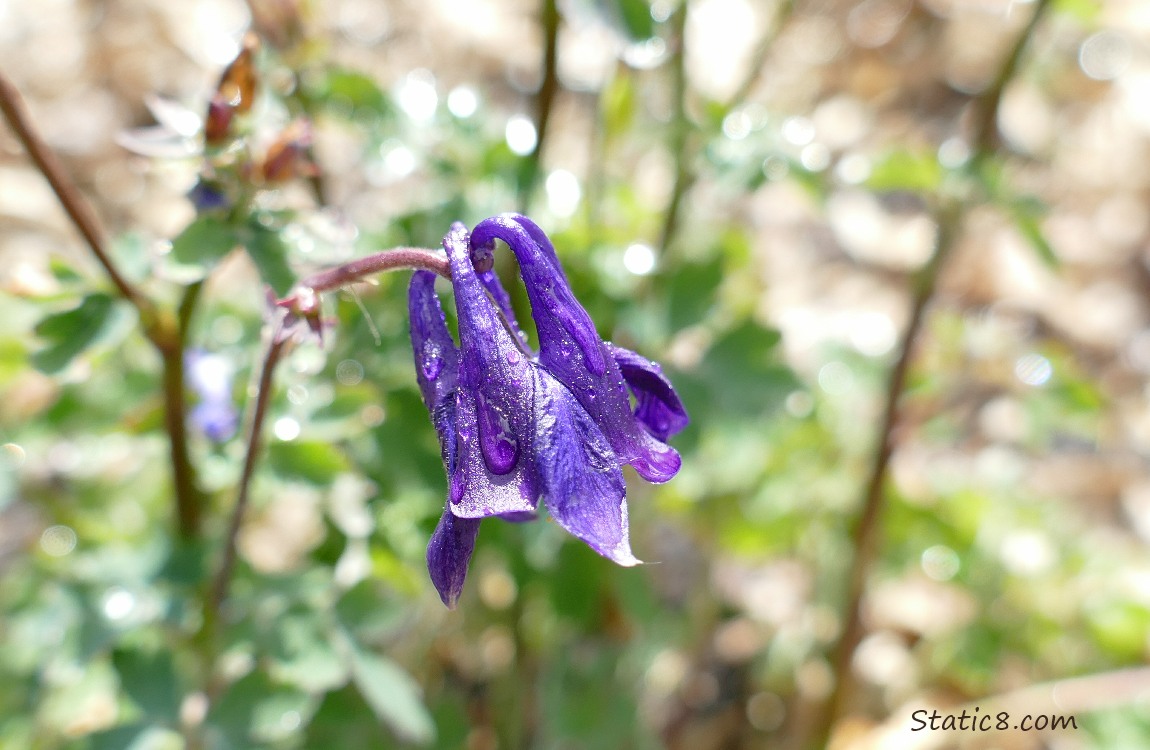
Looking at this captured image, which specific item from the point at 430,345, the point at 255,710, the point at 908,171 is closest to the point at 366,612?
the point at 255,710

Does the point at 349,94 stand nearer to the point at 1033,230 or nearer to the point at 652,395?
the point at 652,395

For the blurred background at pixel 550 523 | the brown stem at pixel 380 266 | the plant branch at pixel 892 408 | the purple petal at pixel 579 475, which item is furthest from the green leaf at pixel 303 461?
the plant branch at pixel 892 408

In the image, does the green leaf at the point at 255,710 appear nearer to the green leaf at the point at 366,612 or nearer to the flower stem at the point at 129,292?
the green leaf at the point at 366,612

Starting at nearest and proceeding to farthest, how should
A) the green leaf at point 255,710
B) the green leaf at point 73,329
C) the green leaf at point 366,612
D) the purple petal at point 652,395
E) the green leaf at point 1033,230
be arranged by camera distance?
the purple petal at point 652,395
the green leaf at point 73,329
the green leaf at point 255,710
the green leaf at point 366,612
the green leaf at point 1033,230

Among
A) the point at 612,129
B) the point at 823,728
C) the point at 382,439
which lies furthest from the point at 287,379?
the point at 823,728

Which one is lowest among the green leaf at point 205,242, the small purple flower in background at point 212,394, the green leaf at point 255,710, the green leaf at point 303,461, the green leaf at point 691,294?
the green leaf at point 255,710

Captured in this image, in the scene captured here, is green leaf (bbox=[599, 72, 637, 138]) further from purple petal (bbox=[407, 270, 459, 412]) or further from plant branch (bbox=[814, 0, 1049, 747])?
purple petal (bbox=[407, 270, 459, 412])

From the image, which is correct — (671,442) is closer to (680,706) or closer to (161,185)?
(680,706)

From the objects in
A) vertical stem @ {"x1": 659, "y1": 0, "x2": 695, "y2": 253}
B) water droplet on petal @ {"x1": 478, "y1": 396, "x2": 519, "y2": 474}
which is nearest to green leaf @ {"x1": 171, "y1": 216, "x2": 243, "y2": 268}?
water droplet on petal @ {"x1": 478, "y1": 396, "x2": 519, "y2": 474}
